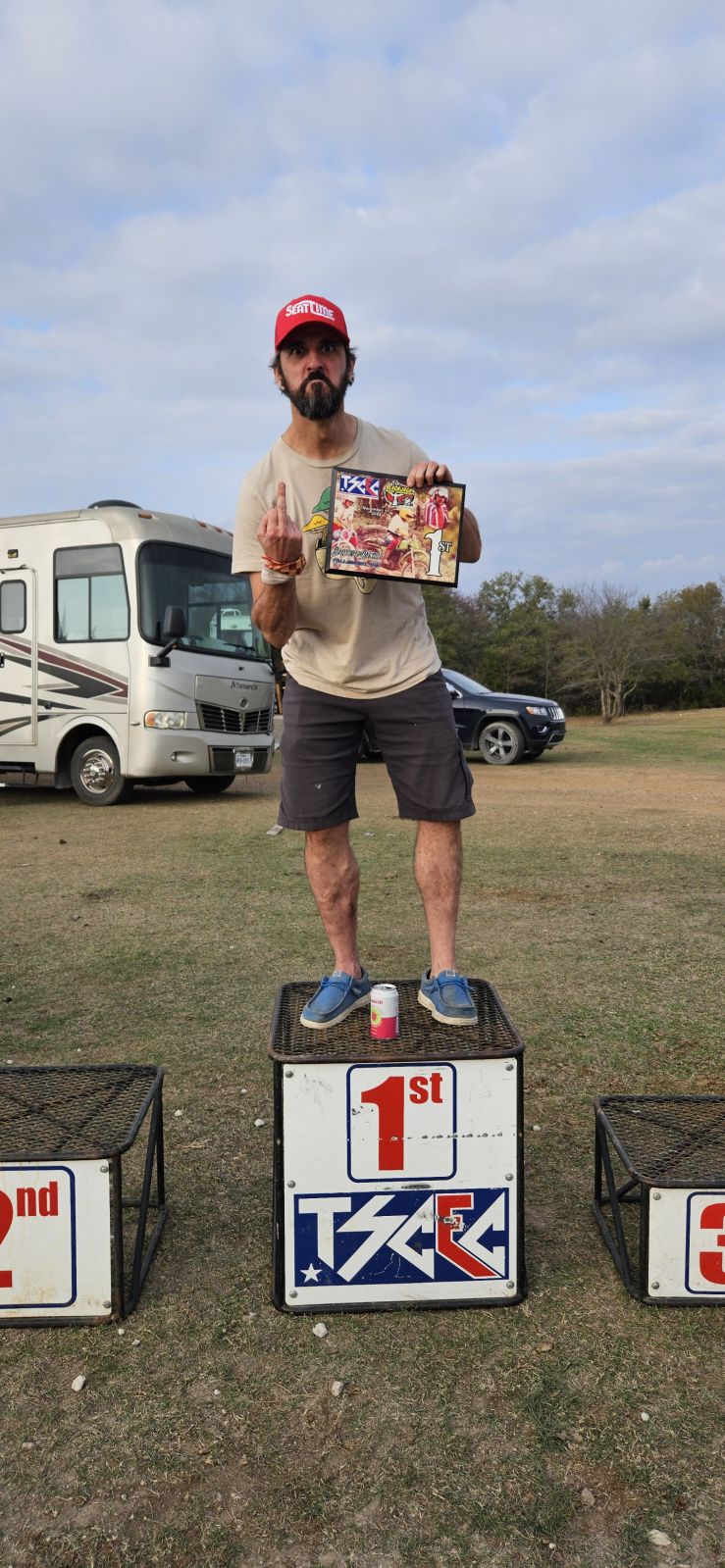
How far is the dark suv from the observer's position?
50.1 feet

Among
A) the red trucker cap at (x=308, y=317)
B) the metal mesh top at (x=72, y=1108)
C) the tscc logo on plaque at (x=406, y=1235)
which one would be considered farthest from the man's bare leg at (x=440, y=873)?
the red trucker cap at (x=308, y=317)

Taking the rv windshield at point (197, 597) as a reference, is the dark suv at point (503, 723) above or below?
below

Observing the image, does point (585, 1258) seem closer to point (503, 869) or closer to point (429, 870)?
point (429, 870)

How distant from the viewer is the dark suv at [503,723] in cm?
1527

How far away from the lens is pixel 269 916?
220 inches

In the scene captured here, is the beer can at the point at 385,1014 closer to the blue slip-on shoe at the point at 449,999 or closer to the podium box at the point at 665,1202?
the blue slip-on shoe at the point at 449,999

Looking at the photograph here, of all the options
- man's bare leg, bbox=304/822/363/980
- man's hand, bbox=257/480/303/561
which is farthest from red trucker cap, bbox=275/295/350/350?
man's bare leg, bbox=304/822/363/980

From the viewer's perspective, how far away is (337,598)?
9.11 ft

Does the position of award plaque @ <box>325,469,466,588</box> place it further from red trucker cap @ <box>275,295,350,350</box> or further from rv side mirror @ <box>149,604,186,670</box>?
rv side mirror @ <box>149,604,186,670</box>

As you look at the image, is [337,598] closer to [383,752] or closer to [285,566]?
[285,566]

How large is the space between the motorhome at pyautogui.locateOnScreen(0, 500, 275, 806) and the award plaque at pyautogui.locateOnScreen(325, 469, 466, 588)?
7.54 m

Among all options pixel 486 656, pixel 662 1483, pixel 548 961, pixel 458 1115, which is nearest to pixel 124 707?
pixel 548 961

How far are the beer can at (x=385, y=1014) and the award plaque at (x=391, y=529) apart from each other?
1.04m

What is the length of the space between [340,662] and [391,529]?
15.4 inches
